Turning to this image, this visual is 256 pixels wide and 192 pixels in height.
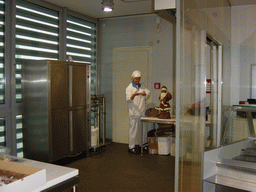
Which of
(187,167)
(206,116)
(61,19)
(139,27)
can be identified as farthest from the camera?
(139,27)

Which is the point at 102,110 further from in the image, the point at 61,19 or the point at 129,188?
the point at 129,188

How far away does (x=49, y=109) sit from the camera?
14.3ft

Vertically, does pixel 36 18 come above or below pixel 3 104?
above

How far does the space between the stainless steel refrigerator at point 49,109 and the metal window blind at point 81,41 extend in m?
1.15

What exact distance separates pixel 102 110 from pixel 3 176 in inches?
192

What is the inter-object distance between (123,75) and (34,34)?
228 cm

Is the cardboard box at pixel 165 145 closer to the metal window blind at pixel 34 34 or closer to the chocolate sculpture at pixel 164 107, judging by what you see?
the chocolate sculpture at pixel 164 107

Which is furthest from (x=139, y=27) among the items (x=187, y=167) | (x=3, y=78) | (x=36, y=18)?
(x=187, y=167)

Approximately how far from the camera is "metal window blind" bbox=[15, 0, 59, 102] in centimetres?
459

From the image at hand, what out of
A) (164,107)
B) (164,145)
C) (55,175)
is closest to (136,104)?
(164,107)

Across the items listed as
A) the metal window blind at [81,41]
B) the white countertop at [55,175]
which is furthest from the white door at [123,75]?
the white countertop at [55,175]

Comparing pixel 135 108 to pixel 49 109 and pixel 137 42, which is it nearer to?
pixel 137 42

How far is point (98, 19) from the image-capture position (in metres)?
6.63

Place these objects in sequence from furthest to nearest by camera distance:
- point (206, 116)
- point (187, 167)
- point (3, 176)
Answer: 1. point (206, 116)
2. point (187, 167)
3. point (3, 176)
